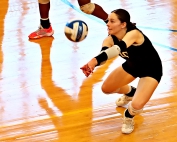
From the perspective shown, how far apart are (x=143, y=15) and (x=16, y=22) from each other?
1.45 m

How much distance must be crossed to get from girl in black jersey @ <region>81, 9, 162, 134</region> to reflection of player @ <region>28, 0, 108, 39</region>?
140 cm

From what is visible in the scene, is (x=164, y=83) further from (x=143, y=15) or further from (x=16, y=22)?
(x=16, y=22)

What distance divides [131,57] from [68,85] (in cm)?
91

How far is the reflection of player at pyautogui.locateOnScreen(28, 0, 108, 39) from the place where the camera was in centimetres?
443

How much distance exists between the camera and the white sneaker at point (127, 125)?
3.05 m

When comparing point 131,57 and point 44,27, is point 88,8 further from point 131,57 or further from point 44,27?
point 131,57

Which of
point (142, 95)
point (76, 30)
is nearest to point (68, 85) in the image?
point (76, 30)

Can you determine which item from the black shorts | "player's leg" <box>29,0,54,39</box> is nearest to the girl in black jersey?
the black shorts

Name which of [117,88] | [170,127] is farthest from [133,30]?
[170,127]

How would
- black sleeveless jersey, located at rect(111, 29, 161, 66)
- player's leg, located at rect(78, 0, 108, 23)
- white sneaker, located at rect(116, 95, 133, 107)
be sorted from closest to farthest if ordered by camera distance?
black sleeveless jersey, located at rect(111, 29, 161, 66) < white sneaker, located at rect(116, 95, 133, 107) < player's leg, located at rect(78, 0, 108, 23)

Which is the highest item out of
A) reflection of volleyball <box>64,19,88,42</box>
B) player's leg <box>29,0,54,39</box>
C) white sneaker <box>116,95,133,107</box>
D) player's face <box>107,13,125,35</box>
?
player's face <box>107,13,125,35</box>

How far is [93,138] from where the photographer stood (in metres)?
3.02

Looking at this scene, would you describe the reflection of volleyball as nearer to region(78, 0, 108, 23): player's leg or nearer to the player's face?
the player's face

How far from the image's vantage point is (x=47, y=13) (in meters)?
4.68
